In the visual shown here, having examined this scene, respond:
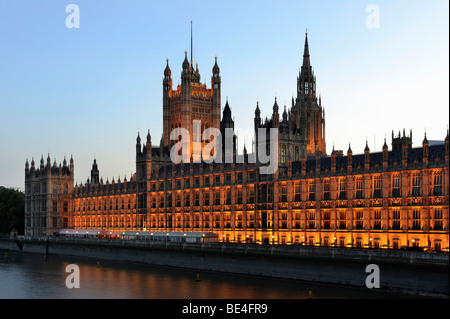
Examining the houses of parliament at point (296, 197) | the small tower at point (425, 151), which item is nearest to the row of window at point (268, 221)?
the houses of parliament at point (296, 197)

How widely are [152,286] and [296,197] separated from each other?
3248 cm

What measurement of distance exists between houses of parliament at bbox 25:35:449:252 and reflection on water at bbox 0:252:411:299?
17.1 meters

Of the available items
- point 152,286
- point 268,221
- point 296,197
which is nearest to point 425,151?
point 296,197

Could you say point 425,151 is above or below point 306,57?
below

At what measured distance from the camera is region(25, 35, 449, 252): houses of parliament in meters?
98.7

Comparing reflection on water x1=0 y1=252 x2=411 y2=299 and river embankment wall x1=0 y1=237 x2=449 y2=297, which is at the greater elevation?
river embankment wall x1=0 y1=237 x2=449 y2=297

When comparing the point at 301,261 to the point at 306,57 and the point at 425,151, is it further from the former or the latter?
the point at 306,57

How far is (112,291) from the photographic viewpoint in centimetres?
9206

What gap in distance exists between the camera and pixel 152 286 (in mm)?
95875

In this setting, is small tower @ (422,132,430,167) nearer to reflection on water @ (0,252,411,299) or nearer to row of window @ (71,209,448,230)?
row of window @ (71,209,448,230)

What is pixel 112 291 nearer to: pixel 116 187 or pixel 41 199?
pixel 116 187

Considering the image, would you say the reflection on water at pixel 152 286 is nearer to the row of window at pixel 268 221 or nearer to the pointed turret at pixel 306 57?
the row of window at pixel 268 221

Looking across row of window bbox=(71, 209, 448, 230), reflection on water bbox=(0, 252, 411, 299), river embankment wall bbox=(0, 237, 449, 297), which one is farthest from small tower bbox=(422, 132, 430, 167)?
reflection on water bbox=(0, 252, 411, 299)

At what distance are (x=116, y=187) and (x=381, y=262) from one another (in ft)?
341
